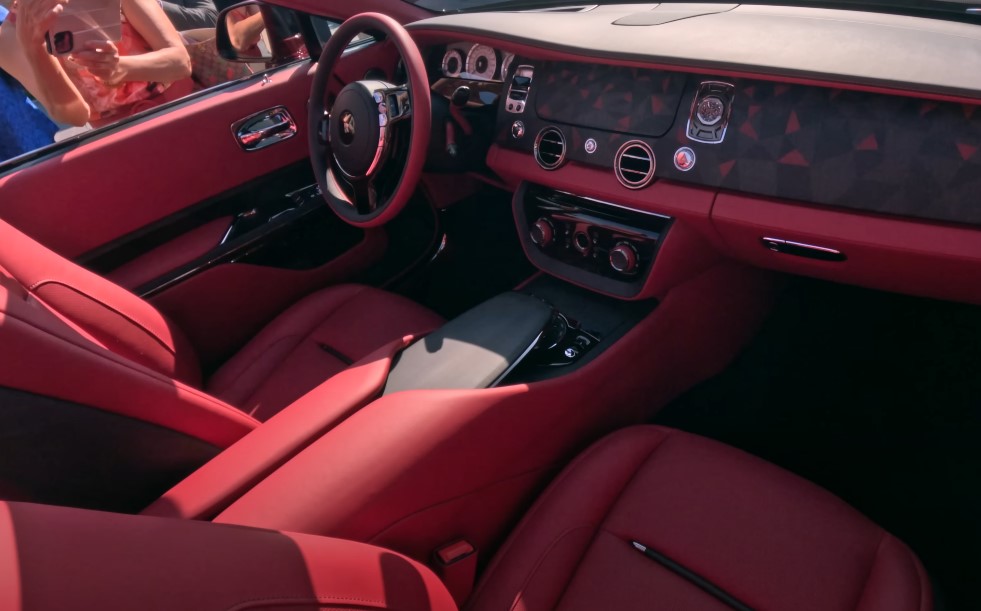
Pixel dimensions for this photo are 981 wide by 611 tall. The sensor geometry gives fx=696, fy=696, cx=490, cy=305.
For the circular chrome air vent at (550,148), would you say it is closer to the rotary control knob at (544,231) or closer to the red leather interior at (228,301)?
the rotary control knob at (544,231)

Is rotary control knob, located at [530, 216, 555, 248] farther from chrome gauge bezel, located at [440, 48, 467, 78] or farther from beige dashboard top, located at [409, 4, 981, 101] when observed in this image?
chrome gauge bezel, located at [440, 48, 467, 78]

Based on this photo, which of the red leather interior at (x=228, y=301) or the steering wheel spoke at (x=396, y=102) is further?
the red leather interior at (x=228, y=301)

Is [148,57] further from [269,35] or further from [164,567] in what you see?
[164,567]

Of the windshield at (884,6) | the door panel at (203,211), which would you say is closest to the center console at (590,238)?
the windshield at (884,6)

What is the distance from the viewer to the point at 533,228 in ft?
5.49

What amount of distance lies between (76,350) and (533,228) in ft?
3.29

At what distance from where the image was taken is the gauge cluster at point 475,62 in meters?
1.77

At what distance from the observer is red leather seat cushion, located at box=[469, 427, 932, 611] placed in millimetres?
1018

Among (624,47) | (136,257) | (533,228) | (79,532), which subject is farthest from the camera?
(136,257)

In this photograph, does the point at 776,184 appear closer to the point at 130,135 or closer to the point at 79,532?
the point at 79,532

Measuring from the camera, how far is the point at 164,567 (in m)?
0.62

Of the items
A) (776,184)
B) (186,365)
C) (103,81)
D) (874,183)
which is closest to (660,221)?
(776,184)

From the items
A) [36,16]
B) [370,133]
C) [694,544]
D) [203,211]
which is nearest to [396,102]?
[370,133]

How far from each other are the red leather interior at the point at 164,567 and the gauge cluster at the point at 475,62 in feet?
4.28
